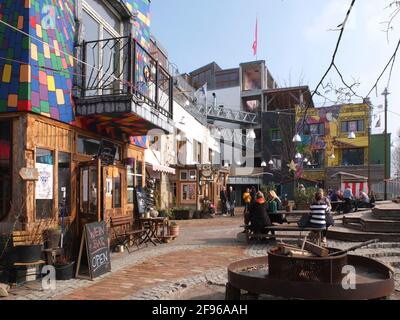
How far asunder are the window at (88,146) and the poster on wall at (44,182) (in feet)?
4.14

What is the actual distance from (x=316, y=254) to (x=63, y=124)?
18.9 feet

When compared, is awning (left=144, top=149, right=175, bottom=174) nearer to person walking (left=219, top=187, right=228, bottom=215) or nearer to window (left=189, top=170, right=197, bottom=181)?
window (left=189, top=170, right=197, bottom=181)

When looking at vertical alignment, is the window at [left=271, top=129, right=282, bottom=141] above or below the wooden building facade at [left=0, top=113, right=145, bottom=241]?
above

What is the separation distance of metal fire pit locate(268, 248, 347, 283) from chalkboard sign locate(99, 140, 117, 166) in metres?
5.98

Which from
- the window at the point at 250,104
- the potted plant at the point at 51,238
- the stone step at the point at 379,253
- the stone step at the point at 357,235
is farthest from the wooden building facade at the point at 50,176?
the window at the point at 250,104

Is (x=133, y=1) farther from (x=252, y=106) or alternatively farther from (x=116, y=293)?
(x=252, y=106)

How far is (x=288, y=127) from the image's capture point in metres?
39.2

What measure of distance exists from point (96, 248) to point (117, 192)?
11.8 feet

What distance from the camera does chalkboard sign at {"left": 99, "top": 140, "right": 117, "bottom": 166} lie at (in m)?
9.43

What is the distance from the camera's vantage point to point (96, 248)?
7297 mm

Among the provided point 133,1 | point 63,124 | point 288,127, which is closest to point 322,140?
point 288,127

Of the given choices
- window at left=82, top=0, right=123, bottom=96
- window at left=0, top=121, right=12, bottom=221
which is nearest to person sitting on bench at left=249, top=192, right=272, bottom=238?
window at left=82, top=0, right=123, bottom=96

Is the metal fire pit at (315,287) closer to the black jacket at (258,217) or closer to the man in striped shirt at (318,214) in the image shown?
the man in striped shirt at (318,214)

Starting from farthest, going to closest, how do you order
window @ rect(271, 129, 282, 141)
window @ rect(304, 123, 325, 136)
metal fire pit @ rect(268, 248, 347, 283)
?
window @ rect(271, 129, 282, 141), window @ rect(304, 123, 325, 136), metal fire pit @ rect(268, 248, 347, 283)
